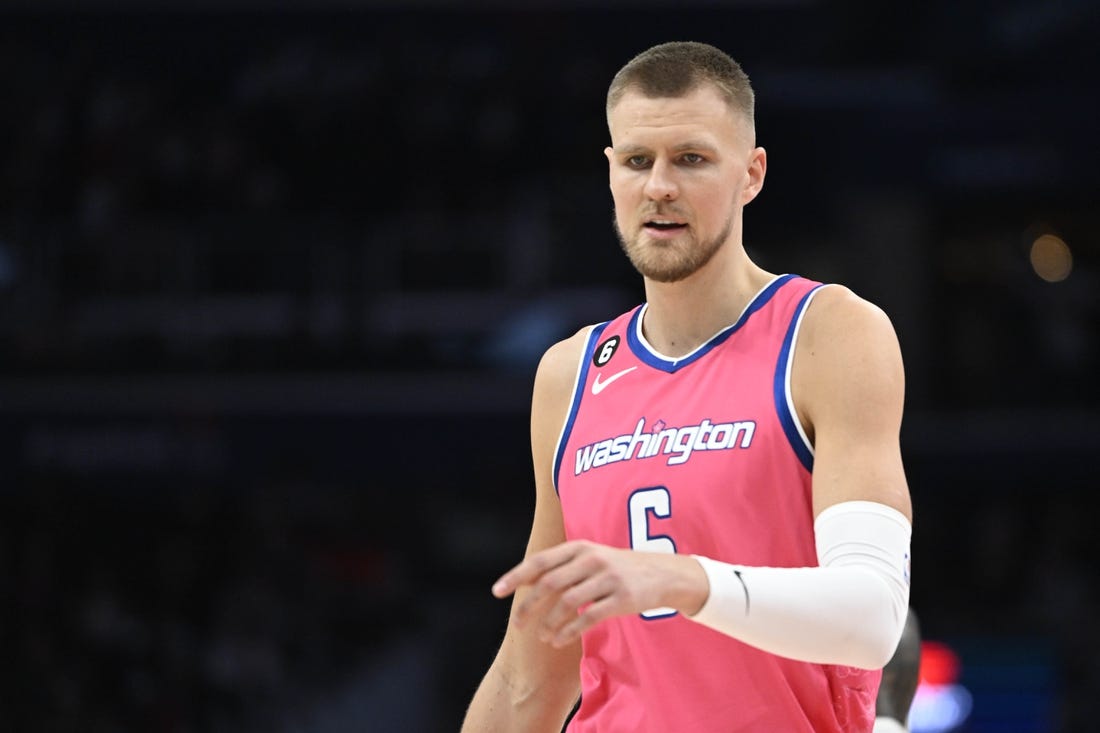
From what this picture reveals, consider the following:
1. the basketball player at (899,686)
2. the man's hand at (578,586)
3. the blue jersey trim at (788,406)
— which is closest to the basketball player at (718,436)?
the blue jersey trim at (788,406)

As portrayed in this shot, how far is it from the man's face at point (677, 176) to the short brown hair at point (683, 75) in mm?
22

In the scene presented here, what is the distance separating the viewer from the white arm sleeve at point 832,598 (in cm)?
308

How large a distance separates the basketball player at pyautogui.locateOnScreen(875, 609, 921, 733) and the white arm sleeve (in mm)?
1411

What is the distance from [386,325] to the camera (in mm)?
12820

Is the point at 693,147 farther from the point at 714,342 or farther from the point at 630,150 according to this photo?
the point at 714,342

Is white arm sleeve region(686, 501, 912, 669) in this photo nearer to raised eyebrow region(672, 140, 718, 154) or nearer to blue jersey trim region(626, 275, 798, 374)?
blue jersey trim region(626, 275, 798, 374)

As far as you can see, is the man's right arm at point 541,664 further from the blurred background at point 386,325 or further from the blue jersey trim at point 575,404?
the blurred background at point 386,325

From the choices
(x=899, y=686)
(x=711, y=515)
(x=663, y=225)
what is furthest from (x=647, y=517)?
(x=899, y=686)

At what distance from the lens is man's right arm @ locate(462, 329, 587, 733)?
13.6 feet

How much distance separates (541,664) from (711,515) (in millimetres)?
756

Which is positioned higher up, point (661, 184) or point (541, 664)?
point (661, 184)

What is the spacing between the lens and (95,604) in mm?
13562

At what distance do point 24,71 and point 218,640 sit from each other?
18.2 ft

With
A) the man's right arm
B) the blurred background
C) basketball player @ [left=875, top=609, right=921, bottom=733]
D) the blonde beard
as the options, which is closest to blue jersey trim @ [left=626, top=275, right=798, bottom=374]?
the blonde beard
